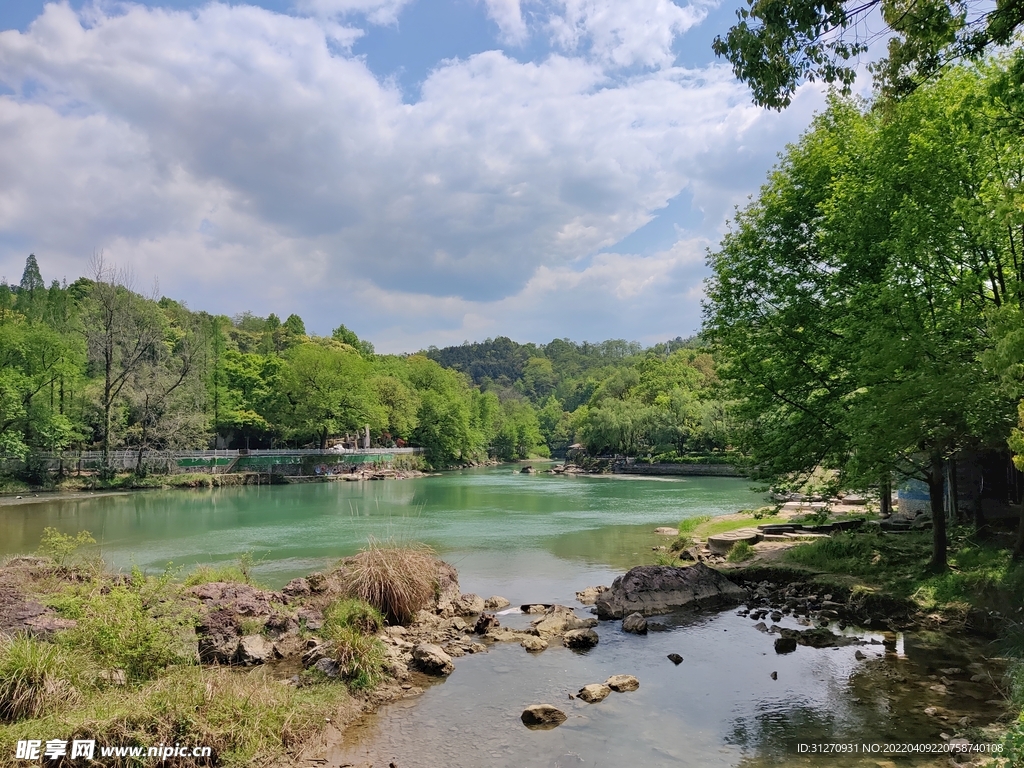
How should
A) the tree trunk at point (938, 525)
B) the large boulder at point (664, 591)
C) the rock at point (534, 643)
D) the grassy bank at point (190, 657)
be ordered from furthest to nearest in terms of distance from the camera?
the large boulder at point (664, 591) < the tree trunk at point (938, 525) < the rock at point (534, 643) < the grassy bank at point (190, 657)

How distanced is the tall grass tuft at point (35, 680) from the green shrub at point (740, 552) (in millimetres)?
15329

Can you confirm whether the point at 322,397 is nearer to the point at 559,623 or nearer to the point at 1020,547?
the point at 559,623

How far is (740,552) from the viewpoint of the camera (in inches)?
716

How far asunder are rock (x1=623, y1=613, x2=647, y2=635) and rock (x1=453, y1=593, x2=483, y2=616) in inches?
128

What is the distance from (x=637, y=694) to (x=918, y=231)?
9560 millimetres

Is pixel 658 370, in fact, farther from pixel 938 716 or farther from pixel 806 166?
pixel 938 716

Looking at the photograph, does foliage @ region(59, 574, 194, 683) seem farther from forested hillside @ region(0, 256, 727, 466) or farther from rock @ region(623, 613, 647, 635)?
forested hillside @ region(0, 256, 727, 466)

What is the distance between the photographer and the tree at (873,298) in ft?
37.2

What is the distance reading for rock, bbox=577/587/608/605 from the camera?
1505cm

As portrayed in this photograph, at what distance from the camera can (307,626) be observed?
1200cm

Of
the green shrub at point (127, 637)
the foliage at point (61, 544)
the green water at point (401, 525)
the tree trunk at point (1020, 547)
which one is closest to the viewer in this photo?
the green shrub at point (127, 637)

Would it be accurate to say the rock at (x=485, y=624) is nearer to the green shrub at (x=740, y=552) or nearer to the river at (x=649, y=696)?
the river at (x=649, y=696)

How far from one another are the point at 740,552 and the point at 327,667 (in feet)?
41.2

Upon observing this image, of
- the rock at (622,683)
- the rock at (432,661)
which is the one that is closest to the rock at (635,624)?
the rock at (622,683)
